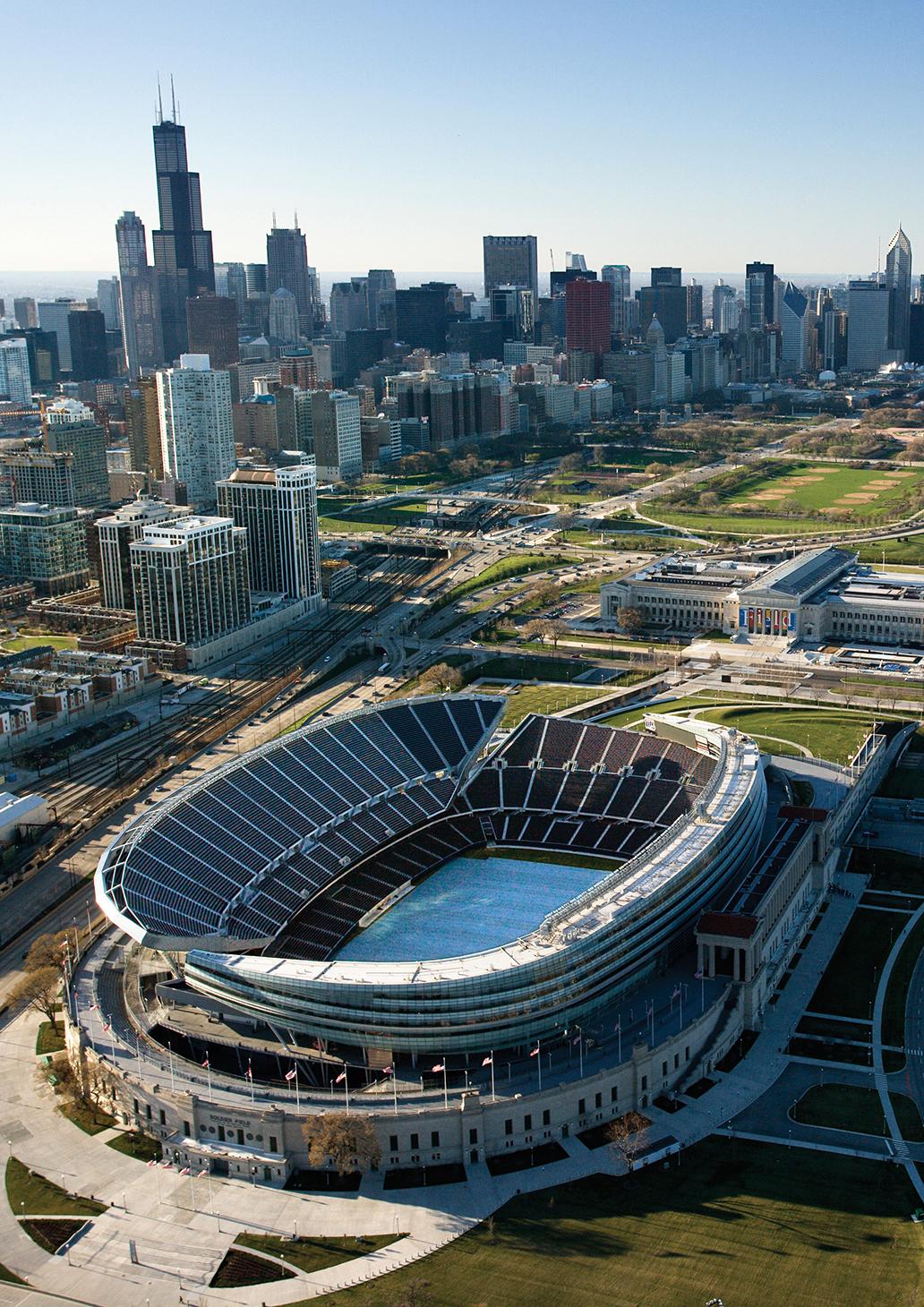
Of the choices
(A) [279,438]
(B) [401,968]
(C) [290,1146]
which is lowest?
(C) [290,1146]

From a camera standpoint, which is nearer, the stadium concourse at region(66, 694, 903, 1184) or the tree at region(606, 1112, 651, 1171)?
the tree at region(606, 1112, 651, 1171)

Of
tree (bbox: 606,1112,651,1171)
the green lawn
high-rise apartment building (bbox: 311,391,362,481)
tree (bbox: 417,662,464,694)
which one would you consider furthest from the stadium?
high-rise apartment building (bbox: 311,391,362,481)

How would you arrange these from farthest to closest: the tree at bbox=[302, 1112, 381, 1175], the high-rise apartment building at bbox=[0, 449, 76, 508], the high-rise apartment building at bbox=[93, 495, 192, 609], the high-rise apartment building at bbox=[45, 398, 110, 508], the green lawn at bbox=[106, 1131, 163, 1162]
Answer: the high-rise apartment building at bbox=[45, 398, 110, 508] → the high-rise apartment building at bbox=[0, 449, 76, 508] → the high-rise apartment building at bbox=[93, 495, 192, 609] → the green lawn at bbox=[106, 1131, 163, 1162] → the tree at bbox=[302, 1112, 381, 1175]

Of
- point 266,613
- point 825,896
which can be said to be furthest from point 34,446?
point 825,896

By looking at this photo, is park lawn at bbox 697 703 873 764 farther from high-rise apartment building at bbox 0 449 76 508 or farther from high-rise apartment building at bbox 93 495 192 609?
high-rise apartment building at bbox 0 449 76 508

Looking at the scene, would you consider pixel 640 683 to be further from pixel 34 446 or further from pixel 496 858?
pixel 34 446

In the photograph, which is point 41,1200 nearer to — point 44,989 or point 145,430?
point 44,989
